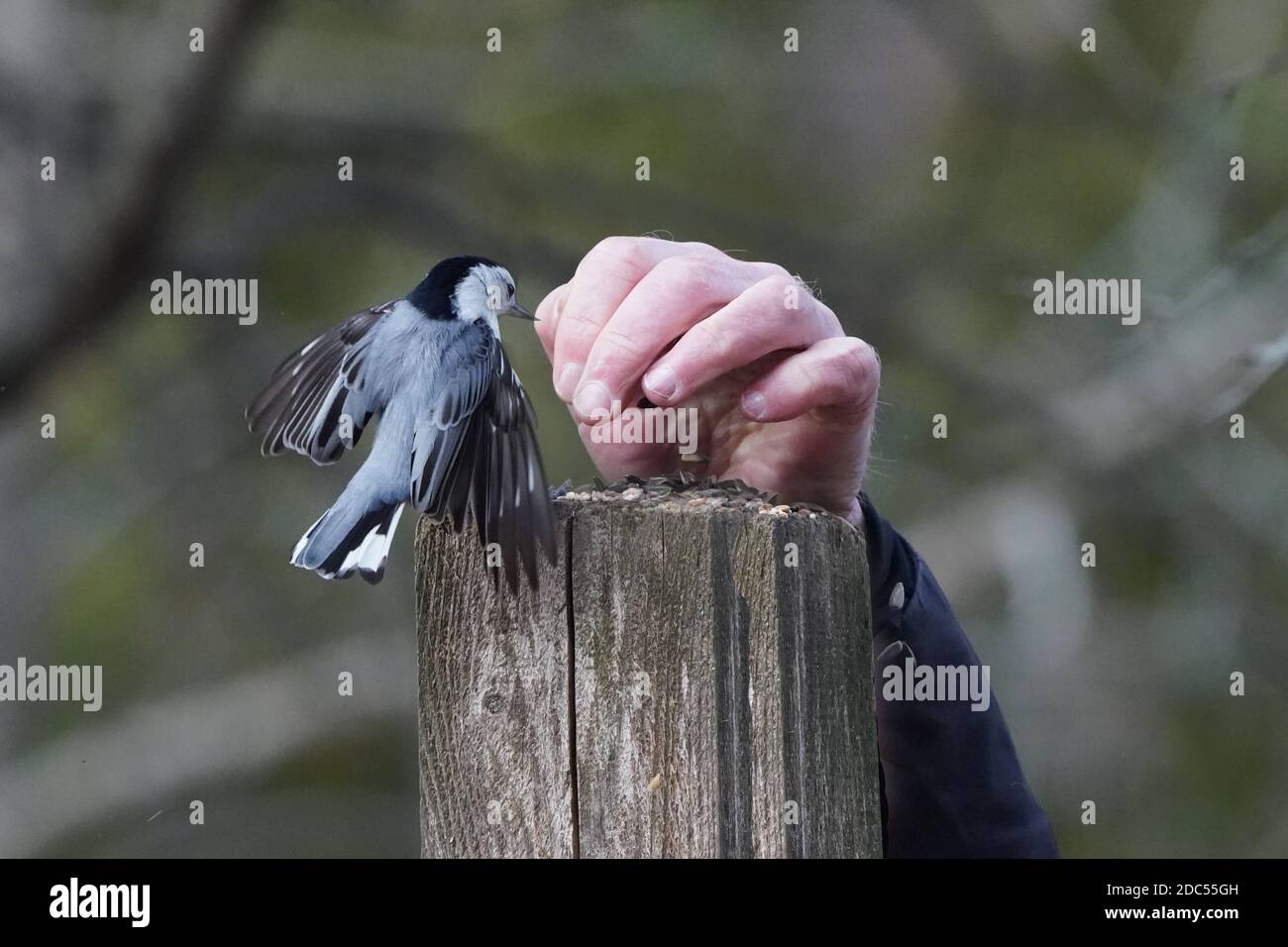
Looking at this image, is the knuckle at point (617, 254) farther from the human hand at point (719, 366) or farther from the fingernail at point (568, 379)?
the fingernail at point (568, 379)

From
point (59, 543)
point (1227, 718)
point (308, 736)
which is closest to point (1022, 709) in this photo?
point (1227, 718)

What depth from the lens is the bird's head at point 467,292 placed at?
207 centimetres

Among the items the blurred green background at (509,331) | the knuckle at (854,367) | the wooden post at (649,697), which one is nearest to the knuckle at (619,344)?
the knuckle at (854,367)

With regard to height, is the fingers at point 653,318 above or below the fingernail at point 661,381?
above

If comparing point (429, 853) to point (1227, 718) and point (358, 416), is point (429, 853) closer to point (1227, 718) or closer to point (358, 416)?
point (358, 416)
